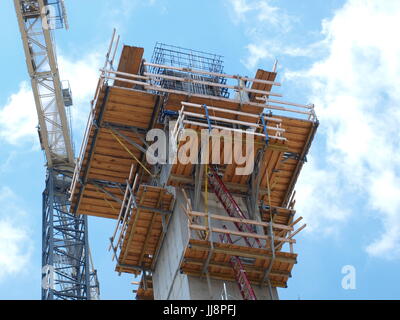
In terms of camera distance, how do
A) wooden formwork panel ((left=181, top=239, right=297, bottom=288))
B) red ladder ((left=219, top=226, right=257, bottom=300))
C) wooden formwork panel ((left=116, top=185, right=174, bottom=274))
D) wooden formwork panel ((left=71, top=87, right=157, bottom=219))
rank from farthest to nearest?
wooden formwork panel ((left=71, top=87, right=157, bottom=219)), wooden formwork panel ((left=116, top=185, right=174, bottom=274)), wooden formwork panel ((left=181, top=239, right=297, bottom=288)), red ladder ((left=219, top=226, right=257, bottom=300))

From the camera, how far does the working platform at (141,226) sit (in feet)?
114

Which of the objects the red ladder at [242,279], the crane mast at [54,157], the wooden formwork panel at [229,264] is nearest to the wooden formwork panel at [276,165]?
the red ladder at [242,279]

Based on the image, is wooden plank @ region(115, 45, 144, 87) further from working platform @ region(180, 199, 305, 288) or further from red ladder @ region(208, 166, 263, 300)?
working platform @ region(180, 199, 305, 288)

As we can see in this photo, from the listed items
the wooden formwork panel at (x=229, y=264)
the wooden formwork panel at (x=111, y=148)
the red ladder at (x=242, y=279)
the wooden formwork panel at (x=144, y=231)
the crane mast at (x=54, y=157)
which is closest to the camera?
the red ladder at (x=242, y=279)

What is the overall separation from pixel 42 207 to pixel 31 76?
47.0 feet

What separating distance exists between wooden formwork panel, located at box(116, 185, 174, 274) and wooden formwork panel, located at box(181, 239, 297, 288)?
3.62 m

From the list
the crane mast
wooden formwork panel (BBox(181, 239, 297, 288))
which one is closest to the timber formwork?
wooden formwork panel (BBox(181, 239, 297, 288))

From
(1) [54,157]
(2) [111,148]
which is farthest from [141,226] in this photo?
(1) [54,157]

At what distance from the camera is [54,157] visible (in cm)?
7875

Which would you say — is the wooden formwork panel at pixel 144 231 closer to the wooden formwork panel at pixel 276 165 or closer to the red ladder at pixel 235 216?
the wooden formwork panel at pixel 276 165

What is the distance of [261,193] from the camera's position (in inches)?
1415

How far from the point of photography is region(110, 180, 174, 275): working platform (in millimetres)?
34656

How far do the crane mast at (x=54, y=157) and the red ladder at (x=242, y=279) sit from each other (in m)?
41.5

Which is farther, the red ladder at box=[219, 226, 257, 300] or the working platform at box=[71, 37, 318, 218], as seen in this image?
the working platform at box=[71, 37, 318, 218]
